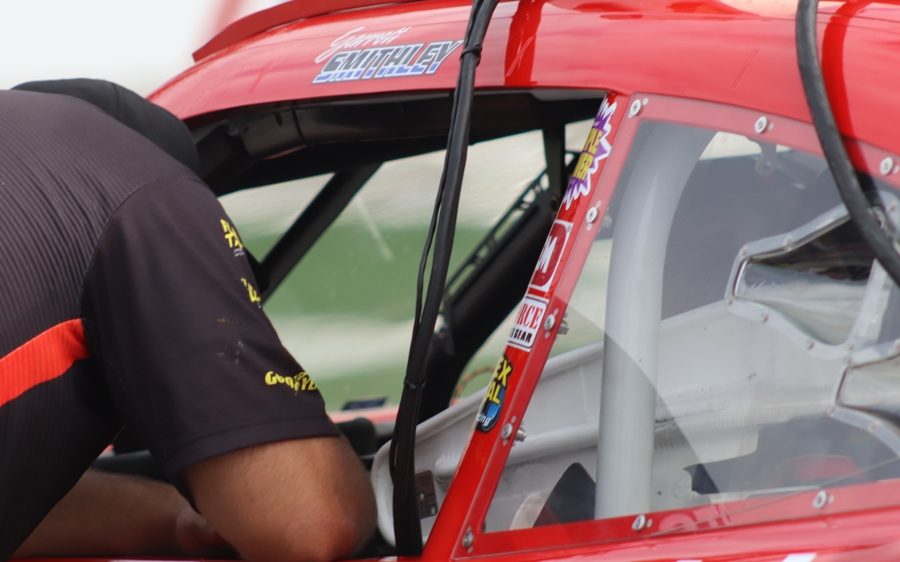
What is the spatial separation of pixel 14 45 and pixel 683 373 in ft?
18.3

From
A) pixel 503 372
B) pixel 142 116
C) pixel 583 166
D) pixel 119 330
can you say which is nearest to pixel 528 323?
pixel 503 372

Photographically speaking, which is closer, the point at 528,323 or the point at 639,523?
the point at 639,523

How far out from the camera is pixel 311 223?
2369 mm

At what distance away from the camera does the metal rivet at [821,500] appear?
983 millimetres

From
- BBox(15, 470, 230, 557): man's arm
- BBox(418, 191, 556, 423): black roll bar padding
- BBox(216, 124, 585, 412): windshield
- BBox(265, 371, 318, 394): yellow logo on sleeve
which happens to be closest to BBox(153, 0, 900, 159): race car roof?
BBox(265, 371, 318, 394): yellow logo on sleeve

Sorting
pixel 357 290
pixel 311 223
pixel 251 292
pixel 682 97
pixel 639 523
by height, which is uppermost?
pixel 682 97

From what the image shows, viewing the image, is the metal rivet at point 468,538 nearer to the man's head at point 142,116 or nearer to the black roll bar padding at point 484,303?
the man's head at point 142,116

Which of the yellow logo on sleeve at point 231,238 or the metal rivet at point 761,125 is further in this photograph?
the yellow logo on sleeve at point 231,238

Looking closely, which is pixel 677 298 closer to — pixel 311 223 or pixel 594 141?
pixel 594 141

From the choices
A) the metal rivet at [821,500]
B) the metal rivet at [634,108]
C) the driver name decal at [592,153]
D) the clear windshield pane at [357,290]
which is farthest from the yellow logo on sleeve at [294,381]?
the clear windshield pane at [357,290]

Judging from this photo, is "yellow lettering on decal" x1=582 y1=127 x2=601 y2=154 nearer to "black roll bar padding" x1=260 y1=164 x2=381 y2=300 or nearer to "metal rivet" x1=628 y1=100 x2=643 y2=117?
"metal rivet" x1=628 y1=100 x2=643 y2=117

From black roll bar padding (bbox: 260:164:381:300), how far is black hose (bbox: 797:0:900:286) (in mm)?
1291

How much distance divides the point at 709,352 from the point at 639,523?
17 cm

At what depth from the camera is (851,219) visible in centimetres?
100
